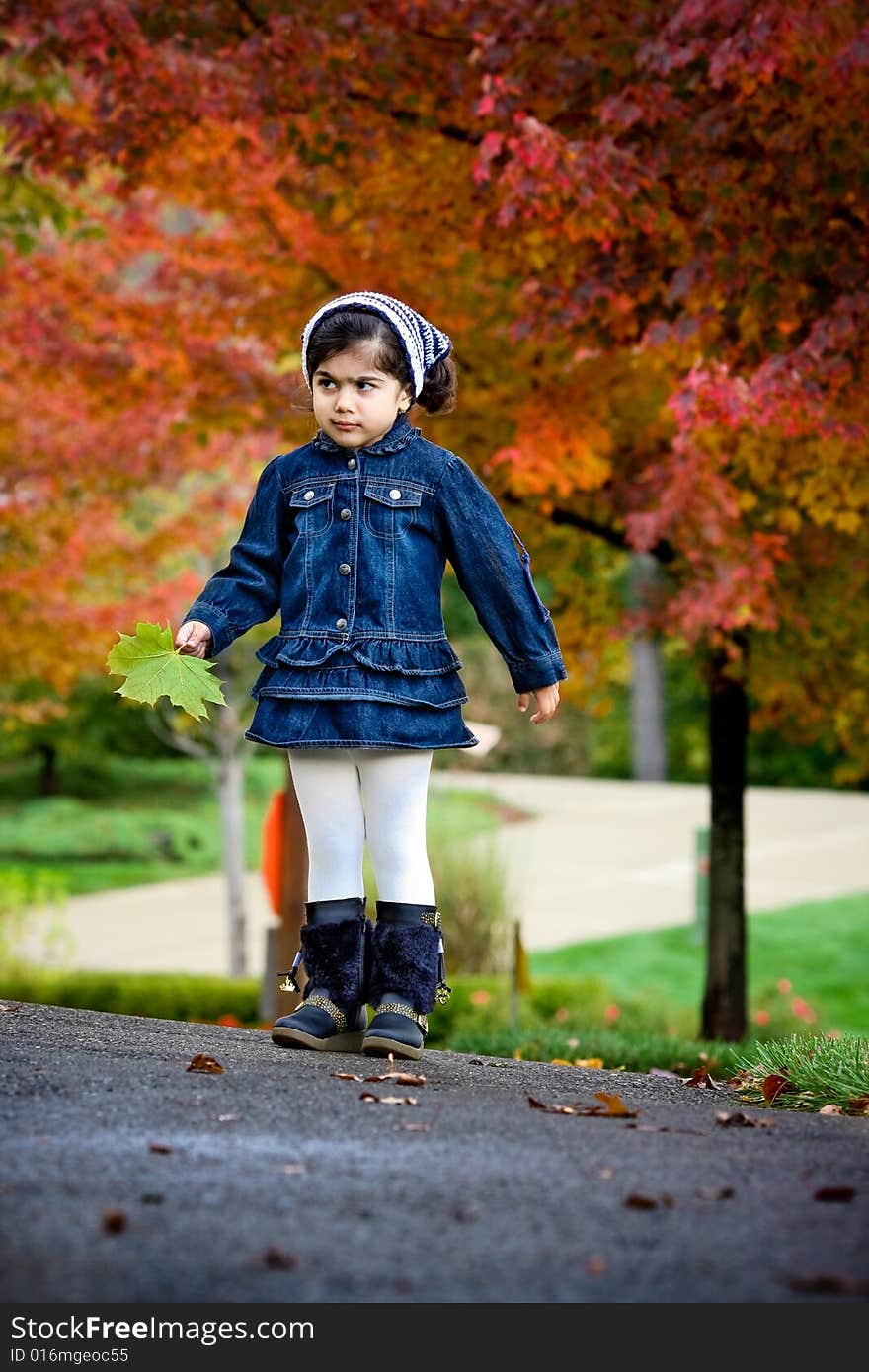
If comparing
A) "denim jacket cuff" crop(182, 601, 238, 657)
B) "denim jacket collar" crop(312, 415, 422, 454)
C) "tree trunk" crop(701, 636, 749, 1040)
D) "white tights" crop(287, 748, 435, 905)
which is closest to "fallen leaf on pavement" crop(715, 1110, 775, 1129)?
"white tights" crop(287, 748, 435, 905)

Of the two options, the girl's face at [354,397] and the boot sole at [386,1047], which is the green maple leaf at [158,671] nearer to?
the girl's face at [354,397]

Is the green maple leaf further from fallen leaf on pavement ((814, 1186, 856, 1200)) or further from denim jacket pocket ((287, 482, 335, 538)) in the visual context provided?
fallen leaf on pavement ((814, 1186, 856, 1200))

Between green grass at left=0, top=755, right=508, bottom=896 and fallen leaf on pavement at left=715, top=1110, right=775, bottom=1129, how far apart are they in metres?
9.46

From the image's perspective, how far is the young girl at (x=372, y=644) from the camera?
137 inches

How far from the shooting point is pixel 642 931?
1070 centimetres

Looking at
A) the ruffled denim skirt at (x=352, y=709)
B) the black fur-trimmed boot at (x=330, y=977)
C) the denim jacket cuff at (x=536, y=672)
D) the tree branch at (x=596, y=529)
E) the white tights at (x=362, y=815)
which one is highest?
the tree branch at (x=596, y=529)

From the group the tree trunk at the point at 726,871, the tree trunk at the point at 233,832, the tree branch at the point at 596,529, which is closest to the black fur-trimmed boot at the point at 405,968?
the tree branch at the point at 596,529

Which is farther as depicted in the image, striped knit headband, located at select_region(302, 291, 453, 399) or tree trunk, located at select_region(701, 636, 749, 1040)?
tree trunk, located at select_region(701, 636, 749, 1040)

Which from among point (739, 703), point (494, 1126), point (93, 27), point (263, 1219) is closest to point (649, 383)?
point (739, 703)

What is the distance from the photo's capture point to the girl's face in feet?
11.5

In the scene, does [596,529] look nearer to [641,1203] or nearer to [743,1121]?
[743,1121]

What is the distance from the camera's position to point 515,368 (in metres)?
6.23

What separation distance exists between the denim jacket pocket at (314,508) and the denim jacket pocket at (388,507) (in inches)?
3.5

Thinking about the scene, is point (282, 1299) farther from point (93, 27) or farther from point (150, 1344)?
point (93, 27)
